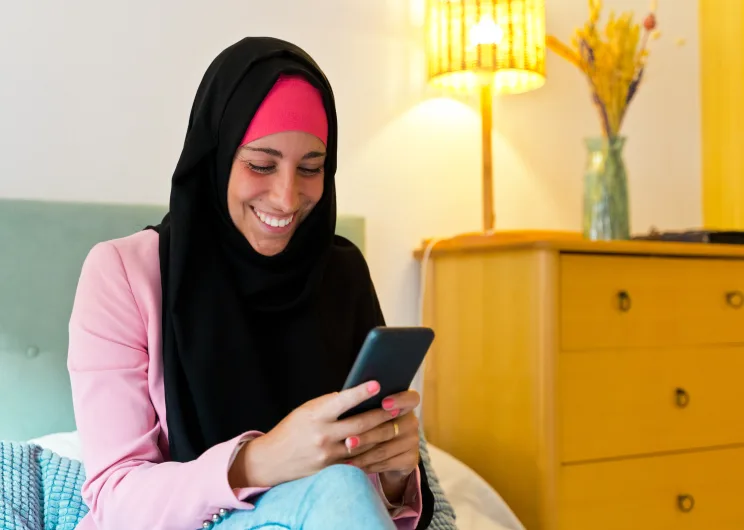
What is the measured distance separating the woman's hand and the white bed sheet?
435 millimetres

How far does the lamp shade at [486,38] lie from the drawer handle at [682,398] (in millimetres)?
789

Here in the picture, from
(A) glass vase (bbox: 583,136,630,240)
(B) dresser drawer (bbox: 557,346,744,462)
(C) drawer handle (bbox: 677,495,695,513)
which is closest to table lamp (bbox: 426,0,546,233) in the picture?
(A) glass vase (bbox: 583,136,630,240)

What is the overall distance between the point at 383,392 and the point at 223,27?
113 centimetres

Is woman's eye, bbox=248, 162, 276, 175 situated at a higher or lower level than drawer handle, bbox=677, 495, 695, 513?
higher

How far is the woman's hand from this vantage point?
3.10 feet

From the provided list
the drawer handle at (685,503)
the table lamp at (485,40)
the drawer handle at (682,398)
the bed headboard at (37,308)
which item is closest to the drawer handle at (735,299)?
the drawer handle at (682,398)

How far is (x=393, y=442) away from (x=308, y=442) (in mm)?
140

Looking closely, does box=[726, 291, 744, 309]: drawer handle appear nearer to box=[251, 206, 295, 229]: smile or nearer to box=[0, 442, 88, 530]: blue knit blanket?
box=[251, 206, 295, 229]: smile

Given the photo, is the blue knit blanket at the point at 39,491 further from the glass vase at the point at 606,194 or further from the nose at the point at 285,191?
the glass vase at the point at 606,194

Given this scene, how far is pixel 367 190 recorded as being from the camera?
1.92 metres

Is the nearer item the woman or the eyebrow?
the woman

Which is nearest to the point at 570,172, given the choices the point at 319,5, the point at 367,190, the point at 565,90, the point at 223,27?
the point at 565,90

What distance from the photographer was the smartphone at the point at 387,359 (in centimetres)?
84

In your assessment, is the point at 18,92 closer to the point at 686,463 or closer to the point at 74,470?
the point at 74,470
